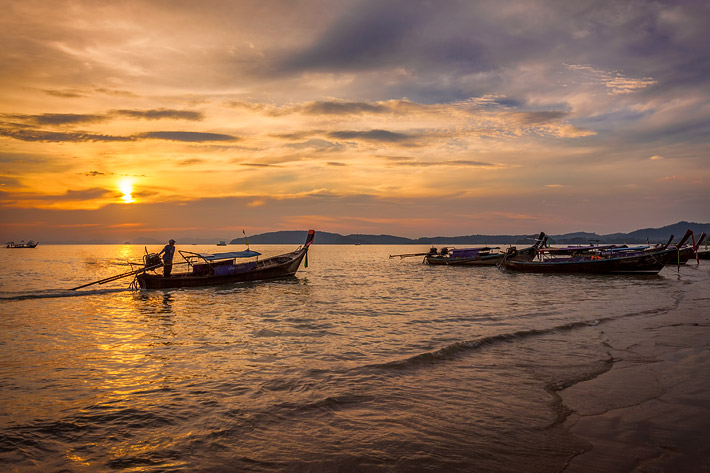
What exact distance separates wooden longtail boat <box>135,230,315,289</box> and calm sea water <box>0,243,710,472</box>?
1071 cm

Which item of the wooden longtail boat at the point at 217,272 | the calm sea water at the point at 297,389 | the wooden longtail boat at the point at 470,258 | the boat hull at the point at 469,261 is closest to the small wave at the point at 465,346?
the calm sea water at the point at 297,389

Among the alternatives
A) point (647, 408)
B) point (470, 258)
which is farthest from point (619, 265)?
point (647, 408)

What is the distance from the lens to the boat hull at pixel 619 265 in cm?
3712

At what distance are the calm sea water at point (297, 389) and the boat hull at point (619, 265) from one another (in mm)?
20815

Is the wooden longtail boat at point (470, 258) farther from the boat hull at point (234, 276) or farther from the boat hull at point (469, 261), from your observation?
the boat hull at point (234, 276)

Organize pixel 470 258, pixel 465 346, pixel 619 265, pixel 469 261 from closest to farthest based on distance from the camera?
pixel 465 346, pixel 619 265, pixel 469 261, pixel 470 258

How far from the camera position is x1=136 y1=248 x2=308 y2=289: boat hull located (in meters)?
31.5

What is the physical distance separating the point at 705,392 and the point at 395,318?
11885 mm

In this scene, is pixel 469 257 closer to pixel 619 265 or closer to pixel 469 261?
pixel 469 261

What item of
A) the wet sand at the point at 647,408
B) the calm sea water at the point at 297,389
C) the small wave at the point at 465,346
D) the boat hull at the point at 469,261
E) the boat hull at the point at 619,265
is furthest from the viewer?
the boat hull at the point at 469,261

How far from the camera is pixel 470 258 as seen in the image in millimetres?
59031

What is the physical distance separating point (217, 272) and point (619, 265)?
122ft

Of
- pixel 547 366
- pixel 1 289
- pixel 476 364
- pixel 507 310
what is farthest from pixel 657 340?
pixel 1 289

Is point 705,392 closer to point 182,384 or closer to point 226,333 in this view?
point 182,384
